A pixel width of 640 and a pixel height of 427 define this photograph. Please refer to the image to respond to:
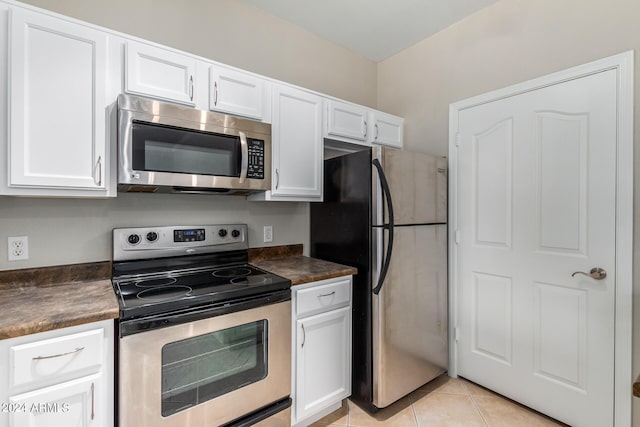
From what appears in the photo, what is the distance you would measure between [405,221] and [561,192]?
92 cm

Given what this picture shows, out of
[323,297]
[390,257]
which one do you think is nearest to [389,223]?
[390,257]

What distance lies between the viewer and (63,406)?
3.59 ft

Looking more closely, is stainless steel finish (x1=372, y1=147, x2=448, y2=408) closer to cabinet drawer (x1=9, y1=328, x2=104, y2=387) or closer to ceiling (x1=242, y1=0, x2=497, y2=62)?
ceiling (x1=242, y1=0, x2=497, y2=62)

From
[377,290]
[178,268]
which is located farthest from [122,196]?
[377,290]

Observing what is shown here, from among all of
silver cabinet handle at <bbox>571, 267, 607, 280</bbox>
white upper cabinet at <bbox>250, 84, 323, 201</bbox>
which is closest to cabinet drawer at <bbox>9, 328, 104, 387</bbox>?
white upper cabinet at <bbox>250, 84, 323, 201</bbox>

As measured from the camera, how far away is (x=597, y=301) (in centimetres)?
172

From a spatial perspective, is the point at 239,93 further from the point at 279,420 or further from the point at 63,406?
the point at 279,420

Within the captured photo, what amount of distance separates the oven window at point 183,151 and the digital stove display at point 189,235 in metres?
0.46

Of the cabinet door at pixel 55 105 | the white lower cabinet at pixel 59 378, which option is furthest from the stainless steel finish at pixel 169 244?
the white lower cabinet at pixel 59 378

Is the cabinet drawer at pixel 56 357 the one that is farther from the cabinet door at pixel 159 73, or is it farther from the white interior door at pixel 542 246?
the white interior door at pixel 542 246

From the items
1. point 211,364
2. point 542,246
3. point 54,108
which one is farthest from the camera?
point 542,246

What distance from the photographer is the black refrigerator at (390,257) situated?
1878mm

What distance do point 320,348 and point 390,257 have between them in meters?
0.67

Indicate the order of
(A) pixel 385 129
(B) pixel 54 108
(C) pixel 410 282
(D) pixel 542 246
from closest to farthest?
(B) pixel 54 108 → (D) pixel 542 246 → (C) pixel 410 282 → (A) pixel 385 129
